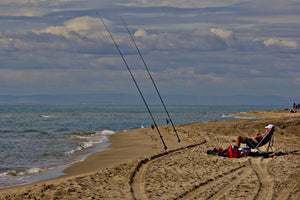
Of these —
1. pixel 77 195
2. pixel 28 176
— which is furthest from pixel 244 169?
pixel 28 176

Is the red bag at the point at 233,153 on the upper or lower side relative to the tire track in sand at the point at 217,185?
upper

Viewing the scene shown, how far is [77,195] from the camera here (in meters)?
7.05

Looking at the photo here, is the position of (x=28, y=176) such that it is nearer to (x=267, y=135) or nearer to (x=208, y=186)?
(x=208, y=186)

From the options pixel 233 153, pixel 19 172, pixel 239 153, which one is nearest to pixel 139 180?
pixel 233 153

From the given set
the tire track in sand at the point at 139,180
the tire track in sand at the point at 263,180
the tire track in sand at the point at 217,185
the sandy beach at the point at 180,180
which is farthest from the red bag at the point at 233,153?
the tire track in sand at the point at 139,180

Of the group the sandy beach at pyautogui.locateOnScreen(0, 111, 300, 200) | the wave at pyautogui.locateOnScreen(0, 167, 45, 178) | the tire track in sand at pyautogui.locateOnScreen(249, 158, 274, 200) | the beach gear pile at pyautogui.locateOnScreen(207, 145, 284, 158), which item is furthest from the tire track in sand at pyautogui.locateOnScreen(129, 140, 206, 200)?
the wave at pyautogui.locateOnScreen(0, 167, 45, 178)

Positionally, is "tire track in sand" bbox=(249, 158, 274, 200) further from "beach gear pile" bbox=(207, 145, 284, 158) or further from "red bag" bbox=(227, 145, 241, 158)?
"red bag" bbox=(227, 145, 241, 158)

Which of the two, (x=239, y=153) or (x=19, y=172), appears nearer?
(x=19, y=172)

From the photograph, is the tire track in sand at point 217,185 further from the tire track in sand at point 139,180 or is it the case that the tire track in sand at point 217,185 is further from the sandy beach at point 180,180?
the tire track in sand at point 139,180

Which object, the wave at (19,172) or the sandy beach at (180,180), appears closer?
the sandy beach at (180,180)

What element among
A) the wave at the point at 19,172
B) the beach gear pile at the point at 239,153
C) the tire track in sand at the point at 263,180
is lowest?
the tire track in sand at the point at 263,180

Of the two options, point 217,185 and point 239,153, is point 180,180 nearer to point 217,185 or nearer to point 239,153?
point 217,185

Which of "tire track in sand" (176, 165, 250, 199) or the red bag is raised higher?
the red bag

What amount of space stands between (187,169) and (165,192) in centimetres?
242
